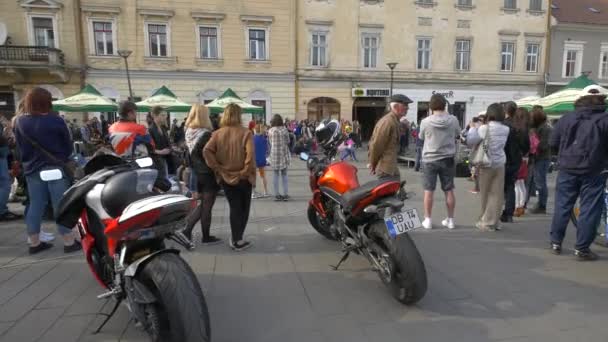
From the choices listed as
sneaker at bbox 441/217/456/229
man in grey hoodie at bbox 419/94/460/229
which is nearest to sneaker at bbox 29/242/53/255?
man in grey hoodie at bbox 419/94/460/229

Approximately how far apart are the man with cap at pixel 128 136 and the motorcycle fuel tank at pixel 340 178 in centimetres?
224

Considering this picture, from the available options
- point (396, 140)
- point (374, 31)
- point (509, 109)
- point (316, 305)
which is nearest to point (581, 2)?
Result: point (374, 31)

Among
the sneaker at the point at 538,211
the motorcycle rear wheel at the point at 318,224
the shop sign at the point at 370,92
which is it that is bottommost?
the sneaker at the point at 538,211

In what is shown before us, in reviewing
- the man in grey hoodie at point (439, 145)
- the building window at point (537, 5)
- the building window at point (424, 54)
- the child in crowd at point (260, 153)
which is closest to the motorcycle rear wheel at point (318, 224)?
the man in grey hoodie at point (439, 145)

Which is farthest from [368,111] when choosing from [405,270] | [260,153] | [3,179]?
[405,270]

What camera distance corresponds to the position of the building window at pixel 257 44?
22.0 m

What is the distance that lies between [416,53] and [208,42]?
12459mm

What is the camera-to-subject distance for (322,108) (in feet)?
77.4

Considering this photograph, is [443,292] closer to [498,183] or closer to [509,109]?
[498,183]

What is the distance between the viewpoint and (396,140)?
463 cm

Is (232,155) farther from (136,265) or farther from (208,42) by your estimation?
(208,42)

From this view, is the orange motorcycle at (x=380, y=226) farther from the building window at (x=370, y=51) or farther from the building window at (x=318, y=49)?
the building window at (x=370, y=51)

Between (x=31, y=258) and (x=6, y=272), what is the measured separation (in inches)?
15.5

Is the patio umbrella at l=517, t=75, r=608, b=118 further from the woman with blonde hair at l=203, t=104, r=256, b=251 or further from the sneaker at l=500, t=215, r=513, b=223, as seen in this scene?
the woman with blonde hair at l=203, t=104, r=256, b=251
